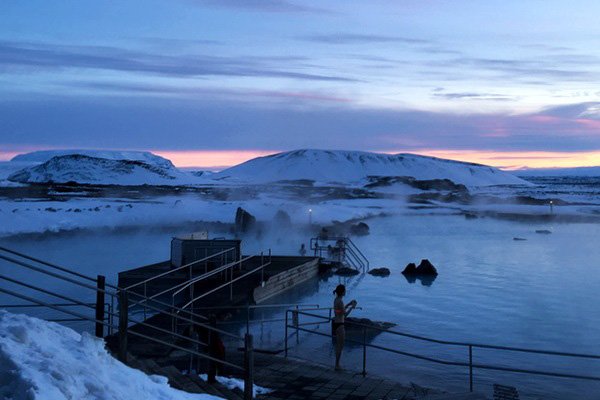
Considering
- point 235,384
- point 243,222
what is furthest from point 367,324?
point 243,222

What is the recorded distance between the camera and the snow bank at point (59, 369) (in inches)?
193

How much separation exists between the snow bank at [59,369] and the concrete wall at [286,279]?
1396cm

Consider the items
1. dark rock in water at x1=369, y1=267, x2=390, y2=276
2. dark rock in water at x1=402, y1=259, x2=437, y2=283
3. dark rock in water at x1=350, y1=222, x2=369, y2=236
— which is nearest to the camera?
dark rock in water at x1=402, y1=259, x2=437, y2=283

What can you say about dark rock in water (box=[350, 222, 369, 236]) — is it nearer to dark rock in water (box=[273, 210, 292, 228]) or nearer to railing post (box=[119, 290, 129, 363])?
dark rock in water (box=[273, 210, 292, 228])

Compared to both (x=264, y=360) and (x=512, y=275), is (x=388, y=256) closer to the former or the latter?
(x=512, y=275)

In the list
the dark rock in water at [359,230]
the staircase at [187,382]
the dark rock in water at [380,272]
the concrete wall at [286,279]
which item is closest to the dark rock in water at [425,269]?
the dark rock in water at [380,272]

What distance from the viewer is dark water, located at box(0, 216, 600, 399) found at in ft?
46.9

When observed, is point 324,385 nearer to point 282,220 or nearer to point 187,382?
point 187,382

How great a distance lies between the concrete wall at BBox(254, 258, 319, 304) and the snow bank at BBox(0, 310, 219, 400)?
45.8ft

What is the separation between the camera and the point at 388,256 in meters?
36.4

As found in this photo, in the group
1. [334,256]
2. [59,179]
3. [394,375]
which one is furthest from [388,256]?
[59,179]

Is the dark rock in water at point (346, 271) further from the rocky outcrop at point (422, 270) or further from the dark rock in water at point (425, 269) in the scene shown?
the dark rock in water at point (425, 269)

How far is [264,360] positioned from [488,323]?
1051cm

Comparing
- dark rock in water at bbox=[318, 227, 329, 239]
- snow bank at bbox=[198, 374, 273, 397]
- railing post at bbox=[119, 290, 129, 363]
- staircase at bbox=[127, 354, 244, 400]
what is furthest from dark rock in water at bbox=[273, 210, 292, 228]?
railing post at bbox=[119, 290, 129, 363]
